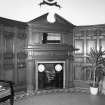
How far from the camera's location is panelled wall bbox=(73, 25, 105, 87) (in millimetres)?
5742

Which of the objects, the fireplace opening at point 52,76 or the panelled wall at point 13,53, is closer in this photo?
the panelled wall at point 13,53

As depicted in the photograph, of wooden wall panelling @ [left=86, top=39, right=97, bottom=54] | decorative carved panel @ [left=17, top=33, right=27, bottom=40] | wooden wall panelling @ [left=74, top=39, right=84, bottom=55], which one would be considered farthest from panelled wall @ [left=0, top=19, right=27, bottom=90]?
wooden wall panelling @ [left=86, top=39, right=97, bottom=54]

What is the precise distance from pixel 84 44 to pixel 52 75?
1.58 m

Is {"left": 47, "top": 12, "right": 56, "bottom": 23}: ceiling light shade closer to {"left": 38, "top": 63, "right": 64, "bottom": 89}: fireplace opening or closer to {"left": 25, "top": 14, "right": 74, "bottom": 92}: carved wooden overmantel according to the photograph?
{"left": 25, "top": 14, "right": 74, "bottom": 92}: carved wooden overmantel

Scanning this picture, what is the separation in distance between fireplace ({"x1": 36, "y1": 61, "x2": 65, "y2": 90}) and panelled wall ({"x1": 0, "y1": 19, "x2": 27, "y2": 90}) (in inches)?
26.2

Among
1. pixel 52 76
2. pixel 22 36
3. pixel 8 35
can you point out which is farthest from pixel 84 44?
pixel 8 35

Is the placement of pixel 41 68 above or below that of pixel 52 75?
above

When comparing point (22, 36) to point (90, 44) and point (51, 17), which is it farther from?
point (90, 44)

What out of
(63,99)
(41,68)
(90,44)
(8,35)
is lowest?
(63,99)

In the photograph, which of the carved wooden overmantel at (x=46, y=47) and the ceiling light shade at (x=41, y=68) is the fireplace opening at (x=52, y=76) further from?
the carved wooden overmantel at (x=46, y=47)

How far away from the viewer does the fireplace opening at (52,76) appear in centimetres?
572

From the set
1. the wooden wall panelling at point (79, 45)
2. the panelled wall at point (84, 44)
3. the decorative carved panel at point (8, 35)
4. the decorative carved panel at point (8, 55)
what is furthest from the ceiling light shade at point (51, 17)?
the decorative carved panel at point (8, 55)

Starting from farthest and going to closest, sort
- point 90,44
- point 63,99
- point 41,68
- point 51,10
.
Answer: point 90,44
point 51,10
point 41,68
point 63,99

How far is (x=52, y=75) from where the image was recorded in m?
5.83
